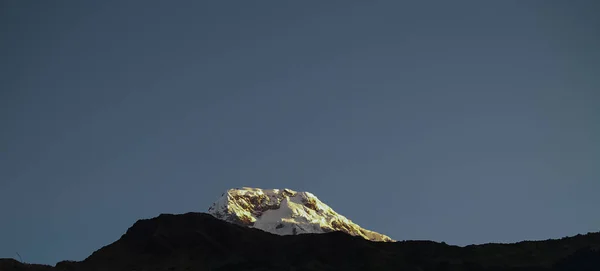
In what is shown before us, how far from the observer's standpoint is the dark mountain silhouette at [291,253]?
89688mm

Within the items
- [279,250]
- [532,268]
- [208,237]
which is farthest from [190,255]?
[532,268]

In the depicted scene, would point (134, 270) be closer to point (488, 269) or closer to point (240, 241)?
point (240, 241)

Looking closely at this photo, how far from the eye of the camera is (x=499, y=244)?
9925cm

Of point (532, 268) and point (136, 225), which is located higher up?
point (136, 225)

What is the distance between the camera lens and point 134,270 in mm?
89625

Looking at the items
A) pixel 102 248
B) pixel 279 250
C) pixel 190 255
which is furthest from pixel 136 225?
pixel 279 250

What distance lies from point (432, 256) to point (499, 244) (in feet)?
38.8

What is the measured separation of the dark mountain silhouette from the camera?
8969 centimetres

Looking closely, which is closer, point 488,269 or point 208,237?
point 488,269

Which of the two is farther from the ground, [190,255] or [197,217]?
[197,217]

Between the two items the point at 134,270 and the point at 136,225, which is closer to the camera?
the point at 134,270

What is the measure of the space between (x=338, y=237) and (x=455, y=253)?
16510mm

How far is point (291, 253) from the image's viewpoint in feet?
304

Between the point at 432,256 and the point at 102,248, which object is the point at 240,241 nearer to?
the point at 102,248
